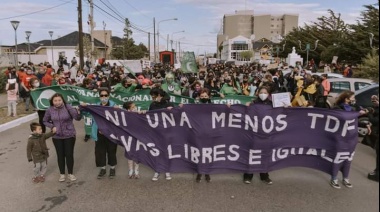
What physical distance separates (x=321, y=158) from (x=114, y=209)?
129 inches

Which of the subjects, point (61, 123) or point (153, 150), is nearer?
point (61, 123)

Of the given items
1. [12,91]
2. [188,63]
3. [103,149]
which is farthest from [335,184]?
[188,63]

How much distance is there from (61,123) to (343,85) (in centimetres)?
877

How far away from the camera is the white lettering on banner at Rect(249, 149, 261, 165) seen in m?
5.58

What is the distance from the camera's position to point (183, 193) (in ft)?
17.3

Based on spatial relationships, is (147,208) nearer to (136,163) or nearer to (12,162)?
(136,163)

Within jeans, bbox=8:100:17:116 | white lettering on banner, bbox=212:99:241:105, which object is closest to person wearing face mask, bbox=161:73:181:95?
white lettering on banner, bbox=212:99:241:105

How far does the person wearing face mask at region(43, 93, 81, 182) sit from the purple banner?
37 cm

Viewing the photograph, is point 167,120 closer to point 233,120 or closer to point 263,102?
point 233,120

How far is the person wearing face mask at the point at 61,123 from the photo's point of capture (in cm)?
559

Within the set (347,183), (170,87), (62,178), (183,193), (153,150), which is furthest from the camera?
(170,87)

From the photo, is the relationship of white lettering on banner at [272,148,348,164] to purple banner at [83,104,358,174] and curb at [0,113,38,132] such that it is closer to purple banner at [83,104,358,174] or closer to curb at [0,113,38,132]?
purple banner at [83,104,358,174]

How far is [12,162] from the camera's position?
703 centimetres

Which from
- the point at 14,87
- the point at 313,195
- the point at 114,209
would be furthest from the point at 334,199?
the point at 14,87
